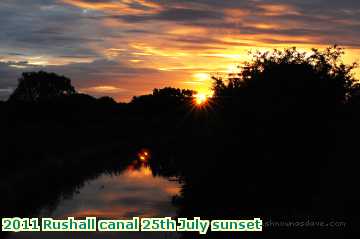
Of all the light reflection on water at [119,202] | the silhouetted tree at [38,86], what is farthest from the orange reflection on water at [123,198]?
the silhouetted tree at [38,86]

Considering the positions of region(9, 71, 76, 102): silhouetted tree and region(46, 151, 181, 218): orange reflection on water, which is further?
region(9, 71, 76, 102): silhouetted tree

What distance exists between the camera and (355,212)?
13398 mm

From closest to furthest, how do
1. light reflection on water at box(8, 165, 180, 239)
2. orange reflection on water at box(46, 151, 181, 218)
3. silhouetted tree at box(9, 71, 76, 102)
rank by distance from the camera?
1. light reflection on water at box(8, 165, 180, 239)
2. orange reflection on water at box(46, 151, 181, 218)
3. silhouetted tree at box(9, 71, 76, 102)

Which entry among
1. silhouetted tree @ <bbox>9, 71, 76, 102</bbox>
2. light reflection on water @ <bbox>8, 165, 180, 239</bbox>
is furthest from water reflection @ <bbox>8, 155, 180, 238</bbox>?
silhouetted tree @ <bbox>9, 71, 76, 102</bbox>

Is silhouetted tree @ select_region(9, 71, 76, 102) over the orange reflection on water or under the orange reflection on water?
over

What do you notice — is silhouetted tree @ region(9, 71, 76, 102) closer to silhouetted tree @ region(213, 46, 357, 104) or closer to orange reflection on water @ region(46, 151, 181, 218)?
orange reflection on water @ region(46, 151, 181, 218)

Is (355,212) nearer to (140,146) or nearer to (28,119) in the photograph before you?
(140,146)

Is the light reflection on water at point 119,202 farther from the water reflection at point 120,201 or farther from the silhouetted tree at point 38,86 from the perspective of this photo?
the silhouetted tree at point 38,86

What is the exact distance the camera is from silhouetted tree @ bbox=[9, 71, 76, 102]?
106m

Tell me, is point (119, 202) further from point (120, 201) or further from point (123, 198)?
point (123, 198)

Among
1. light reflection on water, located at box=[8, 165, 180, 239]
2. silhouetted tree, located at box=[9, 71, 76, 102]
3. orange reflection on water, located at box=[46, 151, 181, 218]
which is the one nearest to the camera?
light reflection on water, located at box=[8, 165, 180, 239]

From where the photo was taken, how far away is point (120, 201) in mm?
24688

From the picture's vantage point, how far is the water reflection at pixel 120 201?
1795 centimetres

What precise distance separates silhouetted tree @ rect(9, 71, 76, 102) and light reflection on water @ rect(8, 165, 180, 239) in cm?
7636
